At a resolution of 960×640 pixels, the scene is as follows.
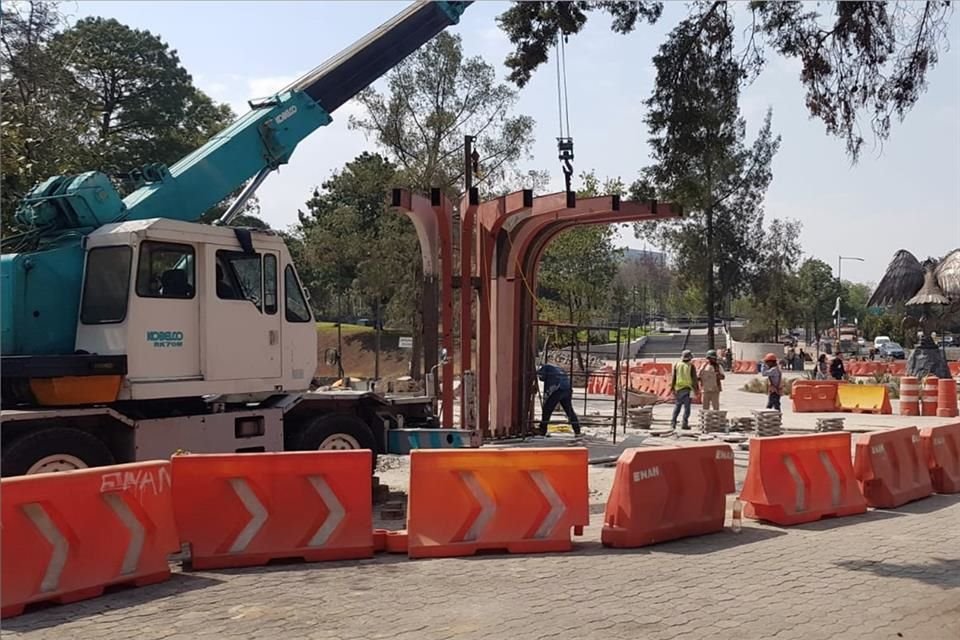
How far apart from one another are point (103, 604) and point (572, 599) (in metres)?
3.38

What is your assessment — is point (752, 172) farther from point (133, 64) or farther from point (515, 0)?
point (515, 0)

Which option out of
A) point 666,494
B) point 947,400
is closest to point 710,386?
point 947,400

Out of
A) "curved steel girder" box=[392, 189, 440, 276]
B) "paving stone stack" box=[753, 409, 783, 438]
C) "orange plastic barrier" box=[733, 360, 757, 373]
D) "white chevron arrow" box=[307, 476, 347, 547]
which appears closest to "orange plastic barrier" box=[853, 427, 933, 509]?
"white chevron arrow" box=[307, 476, 347, 547]

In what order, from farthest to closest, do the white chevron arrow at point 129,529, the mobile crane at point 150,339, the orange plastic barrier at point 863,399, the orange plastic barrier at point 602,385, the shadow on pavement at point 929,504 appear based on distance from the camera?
1. the orange plastic barrier at point 602,385
2. the orange plastic barrier at point 863,399
3. the shadow on pavement at point 929,504
4. the mobile crane at point 150,339
5. the white chevron arrow at point 129,529

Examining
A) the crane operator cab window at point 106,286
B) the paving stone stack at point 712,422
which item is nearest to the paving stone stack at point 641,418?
the paving stone stack at point 712,422

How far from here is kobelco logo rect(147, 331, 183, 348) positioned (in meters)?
9.50

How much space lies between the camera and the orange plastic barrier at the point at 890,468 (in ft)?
33.9

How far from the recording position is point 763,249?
57219mm

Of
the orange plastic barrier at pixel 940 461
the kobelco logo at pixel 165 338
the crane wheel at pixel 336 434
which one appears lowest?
the orange plastic barrier at pixel 940 461

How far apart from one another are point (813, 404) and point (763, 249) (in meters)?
34.6

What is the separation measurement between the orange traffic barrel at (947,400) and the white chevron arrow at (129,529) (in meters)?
21.9

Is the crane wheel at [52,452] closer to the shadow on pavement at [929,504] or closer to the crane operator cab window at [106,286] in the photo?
the crane operator cab window at [106,286]

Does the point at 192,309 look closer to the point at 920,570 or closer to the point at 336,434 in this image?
the point at 336,434

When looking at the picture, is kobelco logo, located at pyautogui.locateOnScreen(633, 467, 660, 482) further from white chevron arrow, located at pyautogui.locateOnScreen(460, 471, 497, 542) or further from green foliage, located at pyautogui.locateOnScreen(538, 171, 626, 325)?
green foliage, located at pyautogui.locateOnScreen(538, 171, 626, 325)
